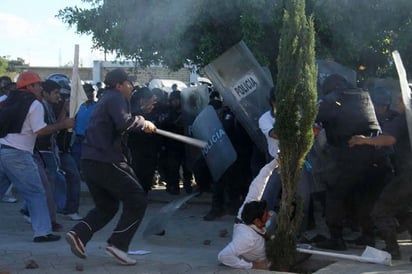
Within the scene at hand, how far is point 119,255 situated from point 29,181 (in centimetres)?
171

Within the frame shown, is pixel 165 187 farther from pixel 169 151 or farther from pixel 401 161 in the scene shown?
pixel 401 161

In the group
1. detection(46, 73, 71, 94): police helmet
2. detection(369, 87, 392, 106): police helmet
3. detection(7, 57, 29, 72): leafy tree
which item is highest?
detection(7, 57, 29, 72): leafy tree

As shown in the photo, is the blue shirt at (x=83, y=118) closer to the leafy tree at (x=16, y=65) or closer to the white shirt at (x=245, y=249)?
the white shirt at (x=245, y=249)

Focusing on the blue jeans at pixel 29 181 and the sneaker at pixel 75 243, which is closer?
the sneaker at pixel 75 243

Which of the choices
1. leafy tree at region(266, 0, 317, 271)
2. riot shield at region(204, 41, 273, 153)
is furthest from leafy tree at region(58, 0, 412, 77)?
leafy tree at region(266, 0, 317, 271)

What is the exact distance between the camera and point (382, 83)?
8.90 m

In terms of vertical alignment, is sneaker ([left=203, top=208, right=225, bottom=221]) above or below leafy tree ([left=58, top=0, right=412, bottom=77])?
below

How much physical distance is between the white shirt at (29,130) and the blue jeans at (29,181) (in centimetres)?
7

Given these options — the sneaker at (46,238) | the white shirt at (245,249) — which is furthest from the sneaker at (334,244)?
the sneaker at (46,238)

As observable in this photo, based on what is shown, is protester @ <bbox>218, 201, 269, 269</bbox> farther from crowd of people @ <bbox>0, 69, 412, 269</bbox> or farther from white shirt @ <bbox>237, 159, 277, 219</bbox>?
white shirt @ <bbox>237, 159, 277, 219</bbox>

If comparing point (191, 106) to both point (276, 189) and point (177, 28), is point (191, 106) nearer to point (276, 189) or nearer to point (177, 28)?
point (177, 28)

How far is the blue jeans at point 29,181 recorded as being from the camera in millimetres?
7629

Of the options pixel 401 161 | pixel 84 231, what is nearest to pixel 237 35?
pixel 401 161

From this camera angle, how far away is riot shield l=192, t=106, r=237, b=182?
8.65 m
